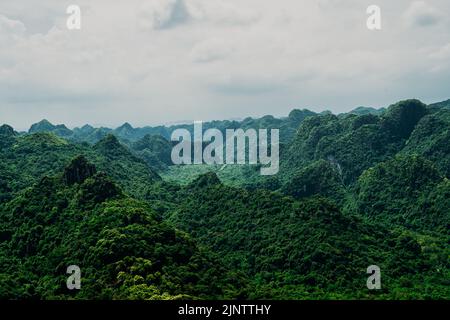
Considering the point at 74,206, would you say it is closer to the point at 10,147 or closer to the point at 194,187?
the point at 194,187

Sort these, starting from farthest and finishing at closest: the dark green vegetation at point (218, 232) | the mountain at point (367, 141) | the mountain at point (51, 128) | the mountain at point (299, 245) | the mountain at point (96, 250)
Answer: the mountain at point (51, 128) → the mountain at point (367, 141) → the mountain at point (299, 245) → the dark green vegetation at point (218, 232) → the mountain at point (96, 250)

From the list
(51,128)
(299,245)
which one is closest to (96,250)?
(299,245)

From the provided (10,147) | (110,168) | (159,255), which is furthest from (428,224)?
(10,147)

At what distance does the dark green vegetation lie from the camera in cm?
3161

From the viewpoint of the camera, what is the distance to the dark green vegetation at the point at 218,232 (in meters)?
31.6

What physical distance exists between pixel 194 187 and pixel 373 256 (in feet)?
86.4
